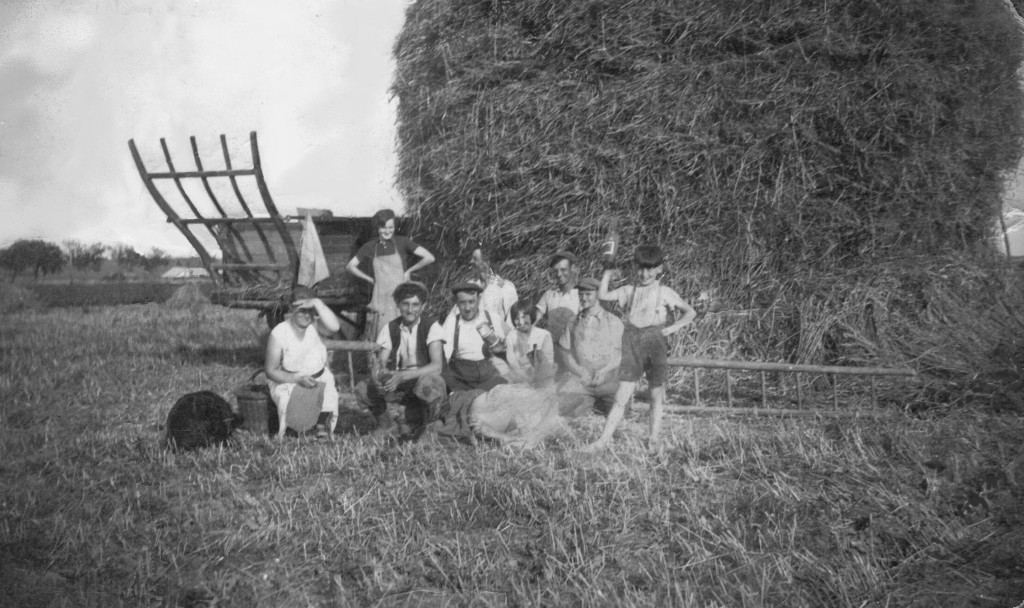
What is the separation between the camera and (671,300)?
188 inches

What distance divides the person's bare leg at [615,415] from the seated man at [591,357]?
0.63ft

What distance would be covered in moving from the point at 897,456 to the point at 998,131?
2771 mm

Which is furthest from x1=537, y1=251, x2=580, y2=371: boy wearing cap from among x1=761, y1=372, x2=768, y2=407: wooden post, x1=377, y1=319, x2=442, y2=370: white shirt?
x1=761, y1=372, x2=768, y2=407: wooden post

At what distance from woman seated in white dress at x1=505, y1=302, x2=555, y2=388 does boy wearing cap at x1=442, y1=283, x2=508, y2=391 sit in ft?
0.36

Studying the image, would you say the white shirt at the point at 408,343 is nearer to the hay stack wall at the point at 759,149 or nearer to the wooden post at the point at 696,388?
the hay stack wall at the point at 759,149

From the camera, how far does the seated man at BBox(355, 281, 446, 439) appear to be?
509 cm

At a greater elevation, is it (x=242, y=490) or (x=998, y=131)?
(x=998, y=131)

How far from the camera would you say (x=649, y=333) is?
15.5 feet

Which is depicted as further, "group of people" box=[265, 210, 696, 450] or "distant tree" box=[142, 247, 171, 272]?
"distant tree" box=[142, 247, 171, 272]

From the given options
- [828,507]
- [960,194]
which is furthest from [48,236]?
[960,194]

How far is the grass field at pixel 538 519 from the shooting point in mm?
2723

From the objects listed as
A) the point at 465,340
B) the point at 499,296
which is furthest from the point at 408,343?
the point at 499,296

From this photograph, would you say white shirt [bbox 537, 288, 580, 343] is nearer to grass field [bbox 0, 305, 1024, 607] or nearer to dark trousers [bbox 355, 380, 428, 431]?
grass field [bbox 0, 305, 1024, 607]

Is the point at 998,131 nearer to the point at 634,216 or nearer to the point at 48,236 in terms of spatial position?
the point at 634,216
